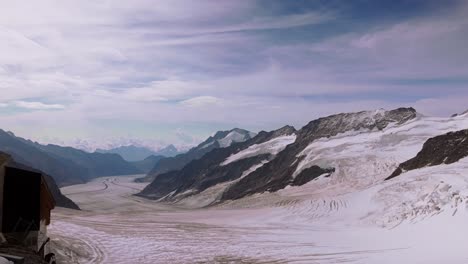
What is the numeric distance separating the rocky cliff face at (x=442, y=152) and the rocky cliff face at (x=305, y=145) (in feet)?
72.3

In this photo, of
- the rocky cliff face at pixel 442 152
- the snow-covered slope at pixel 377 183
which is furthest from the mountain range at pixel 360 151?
the snow-covered slope at pixel 377 183

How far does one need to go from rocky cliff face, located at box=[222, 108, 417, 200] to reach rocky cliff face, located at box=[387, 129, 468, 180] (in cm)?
2204

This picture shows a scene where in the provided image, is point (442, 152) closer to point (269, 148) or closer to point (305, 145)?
point (305, 145)

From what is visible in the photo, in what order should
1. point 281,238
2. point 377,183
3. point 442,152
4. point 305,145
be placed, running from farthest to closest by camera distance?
point 305,145
point 442,152
point 377,183
point 281,238

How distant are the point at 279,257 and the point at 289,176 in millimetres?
60764

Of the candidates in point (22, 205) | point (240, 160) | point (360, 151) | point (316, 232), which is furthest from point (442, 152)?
point (240, 160)

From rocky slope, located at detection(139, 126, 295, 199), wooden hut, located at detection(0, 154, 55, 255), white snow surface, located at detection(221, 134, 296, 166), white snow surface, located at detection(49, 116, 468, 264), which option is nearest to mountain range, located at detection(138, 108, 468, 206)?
rocky slope, located at detection(139, 126, 295, 199)

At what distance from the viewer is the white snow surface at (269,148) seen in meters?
155

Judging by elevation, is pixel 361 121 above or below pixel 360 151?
above

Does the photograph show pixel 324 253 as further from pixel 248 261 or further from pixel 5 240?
pixel 5 240

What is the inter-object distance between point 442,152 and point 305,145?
55061 mm

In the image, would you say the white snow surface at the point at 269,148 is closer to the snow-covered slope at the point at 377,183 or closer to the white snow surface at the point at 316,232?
the snow-covered slope at the point at 377,183

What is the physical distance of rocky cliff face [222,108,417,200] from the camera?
308 ft

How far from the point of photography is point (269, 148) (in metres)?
159
